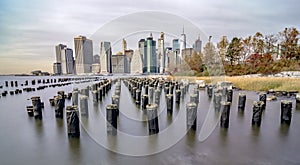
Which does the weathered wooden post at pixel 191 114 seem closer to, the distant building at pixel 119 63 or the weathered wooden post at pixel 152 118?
A: the weathered wooden post at pixel 152 118

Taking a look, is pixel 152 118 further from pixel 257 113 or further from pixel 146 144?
pixel 257 113

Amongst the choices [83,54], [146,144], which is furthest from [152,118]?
[83,54]

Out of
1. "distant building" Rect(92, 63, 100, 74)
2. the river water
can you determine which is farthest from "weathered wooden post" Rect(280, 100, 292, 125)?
"distant building" Rect(92, 63, 100, 74)

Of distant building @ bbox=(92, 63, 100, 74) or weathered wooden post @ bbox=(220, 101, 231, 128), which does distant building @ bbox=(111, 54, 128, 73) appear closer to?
distant building @ bbox=(92, 63, 100, 74)

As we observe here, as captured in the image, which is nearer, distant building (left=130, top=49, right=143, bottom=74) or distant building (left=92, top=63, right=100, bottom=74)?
distant building (left=92, top=63, right=100, bottom=74)

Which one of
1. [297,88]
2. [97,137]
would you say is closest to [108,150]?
[97,137]

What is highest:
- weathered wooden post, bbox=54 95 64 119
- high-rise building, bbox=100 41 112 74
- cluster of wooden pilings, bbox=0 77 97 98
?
high-rise building, bbox=100 41 112 74
